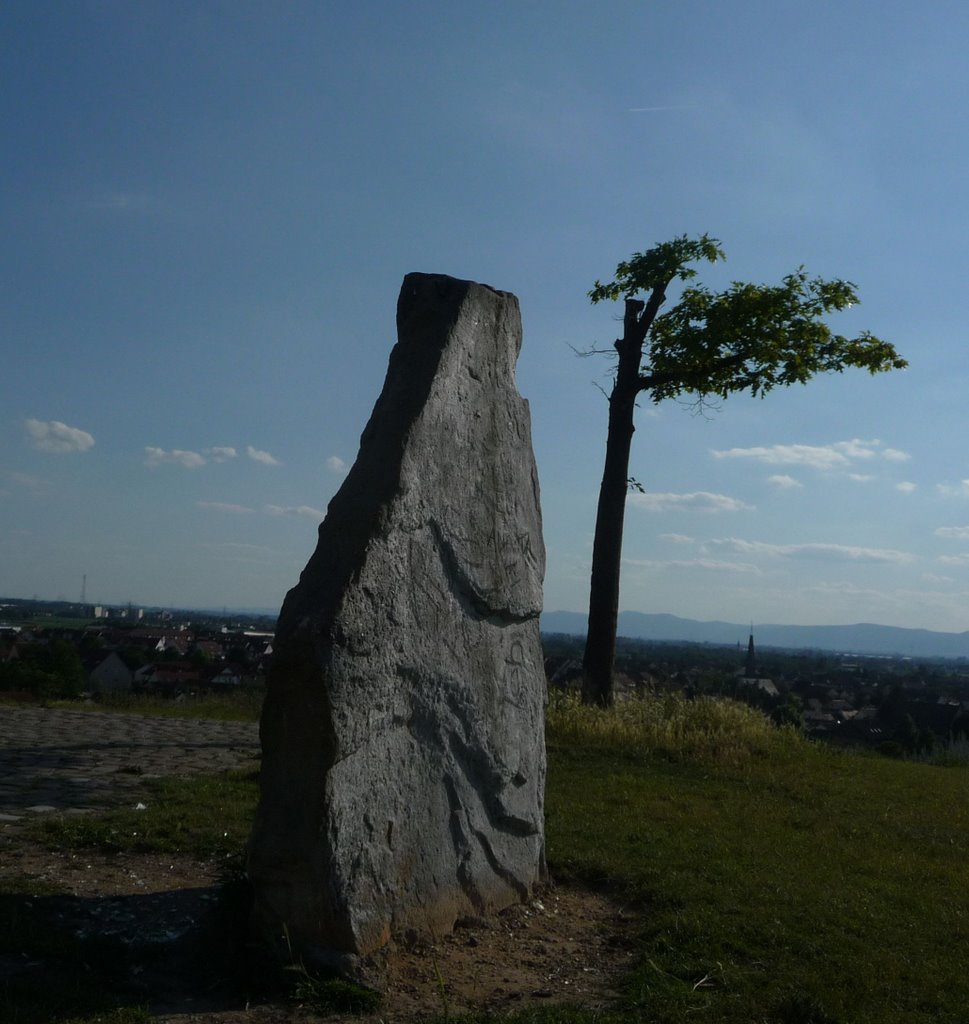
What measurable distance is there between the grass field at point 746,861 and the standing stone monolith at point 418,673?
88 cm

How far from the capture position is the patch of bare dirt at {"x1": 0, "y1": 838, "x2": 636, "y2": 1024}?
4738mm

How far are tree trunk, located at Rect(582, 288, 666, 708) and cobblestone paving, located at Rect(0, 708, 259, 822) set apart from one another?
449cm

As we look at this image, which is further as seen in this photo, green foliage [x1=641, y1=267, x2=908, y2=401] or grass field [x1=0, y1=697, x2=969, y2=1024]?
green foliage [x1=641, y1=267, x2=908, y2=401]

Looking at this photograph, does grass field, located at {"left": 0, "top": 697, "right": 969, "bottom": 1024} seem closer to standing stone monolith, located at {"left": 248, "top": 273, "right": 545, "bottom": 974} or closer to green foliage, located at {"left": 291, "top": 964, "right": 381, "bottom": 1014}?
green foliage, located at {"left": 291, "top": 964, "right": 381, "bottom": 1014}

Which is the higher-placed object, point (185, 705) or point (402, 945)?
point (402, 945)

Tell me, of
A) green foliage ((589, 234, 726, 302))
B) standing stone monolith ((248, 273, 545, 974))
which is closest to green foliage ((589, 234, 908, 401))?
green foliage ((589, 234, 726, 302))

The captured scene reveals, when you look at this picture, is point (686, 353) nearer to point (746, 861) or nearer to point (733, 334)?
point (733, 334)

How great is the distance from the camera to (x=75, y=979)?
4.78m

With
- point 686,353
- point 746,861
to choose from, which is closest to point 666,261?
point 686,353

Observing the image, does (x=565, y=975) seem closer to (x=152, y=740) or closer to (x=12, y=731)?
(x=152, y=740)

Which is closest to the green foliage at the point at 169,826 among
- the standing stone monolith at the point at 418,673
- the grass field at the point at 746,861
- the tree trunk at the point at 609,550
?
the grass field at the point at 746,861

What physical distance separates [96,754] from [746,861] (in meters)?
6.82

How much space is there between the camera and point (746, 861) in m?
7.40

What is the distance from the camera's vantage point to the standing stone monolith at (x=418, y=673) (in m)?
4.89
